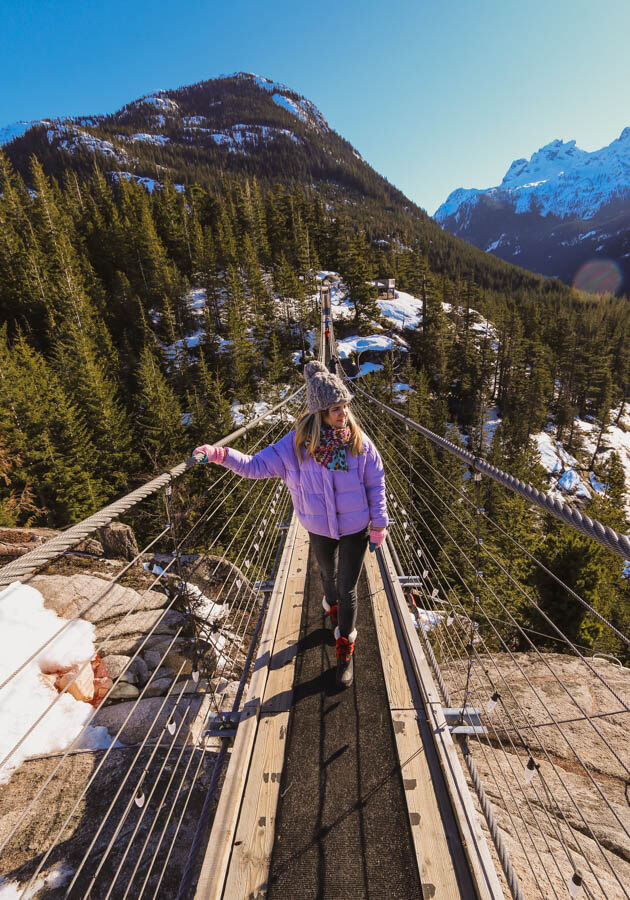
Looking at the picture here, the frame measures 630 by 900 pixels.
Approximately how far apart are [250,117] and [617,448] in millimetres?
166773

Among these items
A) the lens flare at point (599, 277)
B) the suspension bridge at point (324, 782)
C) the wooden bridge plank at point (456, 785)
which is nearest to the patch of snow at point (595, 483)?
the suspension bridge at point (324, 782)

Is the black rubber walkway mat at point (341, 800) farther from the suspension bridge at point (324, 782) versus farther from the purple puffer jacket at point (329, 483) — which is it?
the purple puffer jacket at point (329, 483)

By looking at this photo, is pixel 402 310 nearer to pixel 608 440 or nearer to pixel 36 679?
pixel 608 440

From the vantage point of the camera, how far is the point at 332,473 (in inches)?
72.9

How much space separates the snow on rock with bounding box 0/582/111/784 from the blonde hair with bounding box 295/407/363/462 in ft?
5.62

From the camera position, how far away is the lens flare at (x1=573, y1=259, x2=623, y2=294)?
122213mm

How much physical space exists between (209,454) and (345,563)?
895mm

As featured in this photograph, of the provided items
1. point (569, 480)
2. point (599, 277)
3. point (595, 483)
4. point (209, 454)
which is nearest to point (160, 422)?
point (209, 454)

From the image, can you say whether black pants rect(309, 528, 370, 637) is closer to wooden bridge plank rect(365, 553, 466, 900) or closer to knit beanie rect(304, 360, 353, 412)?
wooden bridge plank rect(365, 553, 466, 900)

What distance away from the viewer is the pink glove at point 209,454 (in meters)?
1.80

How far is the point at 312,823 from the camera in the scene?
156 centimetres

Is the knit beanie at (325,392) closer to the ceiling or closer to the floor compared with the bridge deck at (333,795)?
closer to the ceiling

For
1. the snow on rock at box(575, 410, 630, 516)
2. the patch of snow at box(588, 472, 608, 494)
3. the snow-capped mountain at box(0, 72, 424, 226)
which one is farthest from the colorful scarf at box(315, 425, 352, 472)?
the snow-capped mountain at box(0, 72, 424, 226)

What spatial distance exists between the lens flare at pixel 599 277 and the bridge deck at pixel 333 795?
490ft
